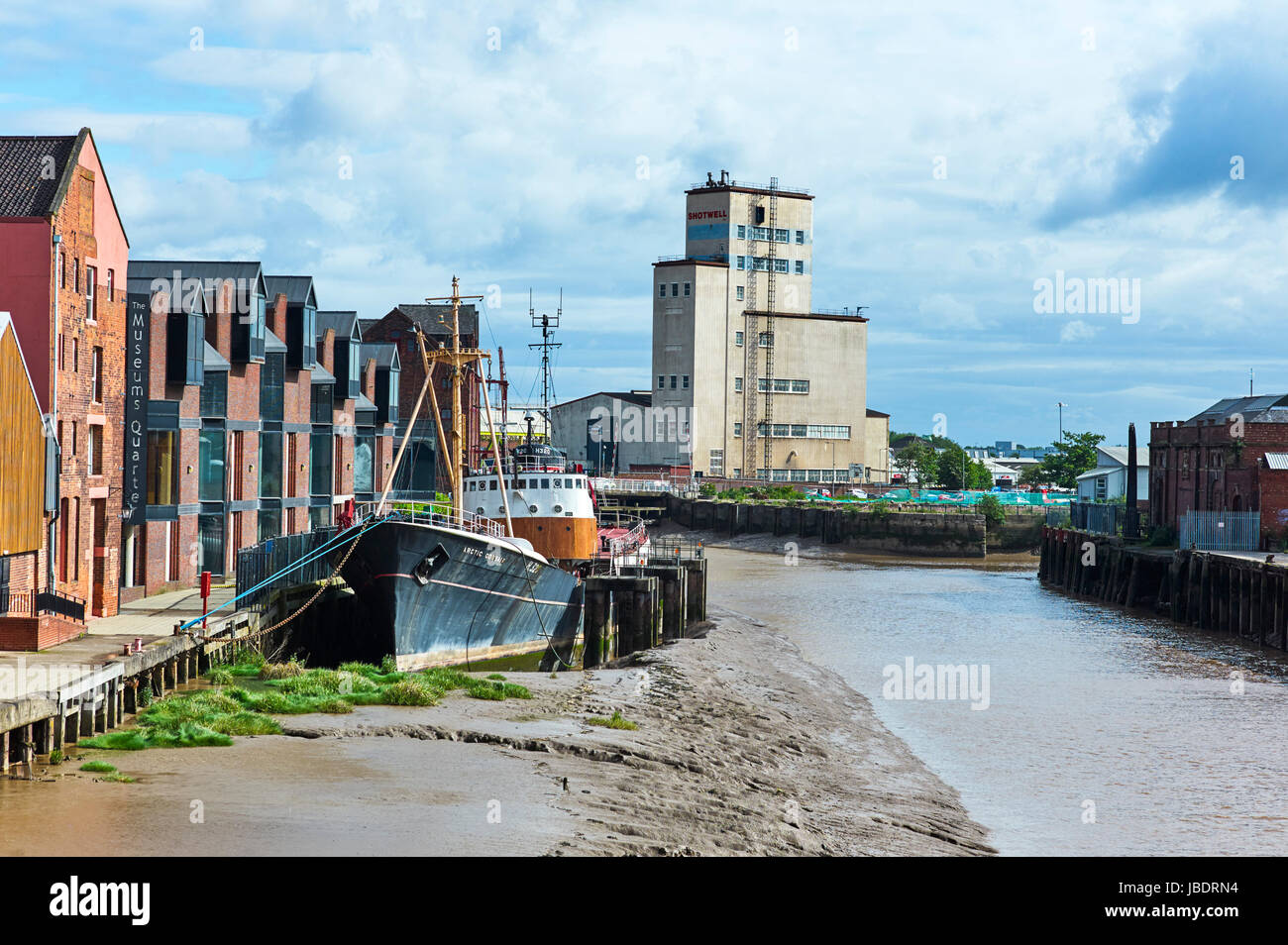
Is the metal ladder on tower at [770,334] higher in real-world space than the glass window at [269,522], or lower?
higher

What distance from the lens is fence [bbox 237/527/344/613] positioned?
34.7 m

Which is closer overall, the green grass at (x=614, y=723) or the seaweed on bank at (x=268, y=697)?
the seaweed on bank at (x=268, y=697)

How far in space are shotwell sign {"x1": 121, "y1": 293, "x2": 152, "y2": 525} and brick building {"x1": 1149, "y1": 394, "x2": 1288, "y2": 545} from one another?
145 feet

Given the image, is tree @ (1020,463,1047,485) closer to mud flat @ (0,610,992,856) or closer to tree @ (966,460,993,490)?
tree @ (966,460,993,490)

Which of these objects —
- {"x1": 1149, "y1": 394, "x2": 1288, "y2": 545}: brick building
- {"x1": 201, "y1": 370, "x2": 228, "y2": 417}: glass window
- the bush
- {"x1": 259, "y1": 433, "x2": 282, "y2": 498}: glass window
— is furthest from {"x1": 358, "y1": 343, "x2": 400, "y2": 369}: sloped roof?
the bush

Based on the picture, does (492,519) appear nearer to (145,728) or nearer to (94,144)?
(94,144)

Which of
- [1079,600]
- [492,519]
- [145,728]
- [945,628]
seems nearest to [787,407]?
[1079,600]

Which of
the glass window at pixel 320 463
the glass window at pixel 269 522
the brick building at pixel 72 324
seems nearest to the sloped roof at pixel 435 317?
the glass window at pixel 320 463

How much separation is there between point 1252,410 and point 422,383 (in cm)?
4855

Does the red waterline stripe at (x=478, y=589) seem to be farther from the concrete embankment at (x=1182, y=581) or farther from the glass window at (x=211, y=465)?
the concrete embankment at (x=1182, y=581)

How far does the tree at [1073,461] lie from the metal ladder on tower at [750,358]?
42.4 meters

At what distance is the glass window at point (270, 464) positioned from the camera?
49844 mm

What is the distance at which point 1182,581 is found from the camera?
55969 mm

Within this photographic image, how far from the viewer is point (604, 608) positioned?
124 feet
